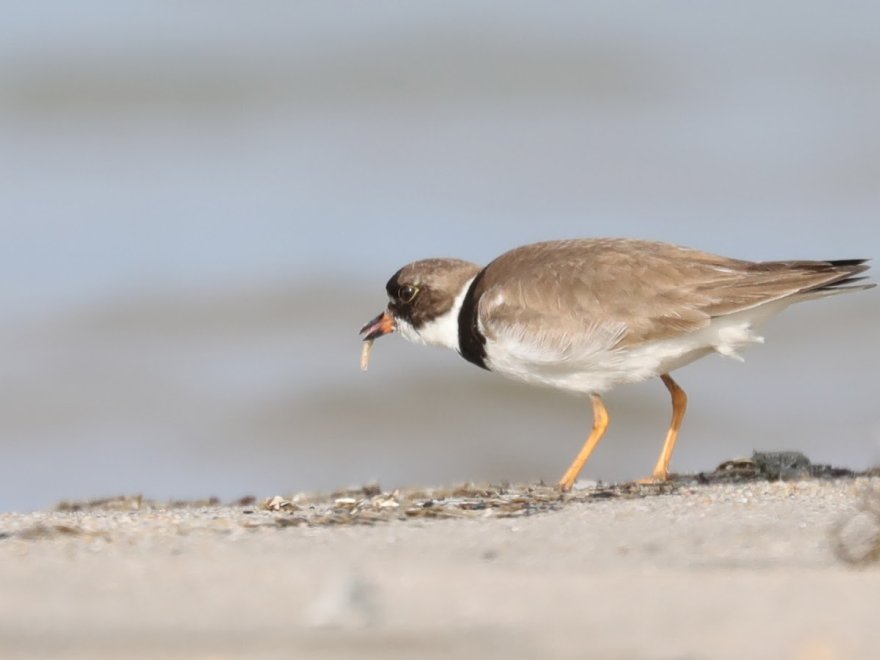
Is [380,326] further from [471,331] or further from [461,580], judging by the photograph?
[461,580]

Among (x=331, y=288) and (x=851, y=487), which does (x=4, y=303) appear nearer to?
(x=331, y=288)

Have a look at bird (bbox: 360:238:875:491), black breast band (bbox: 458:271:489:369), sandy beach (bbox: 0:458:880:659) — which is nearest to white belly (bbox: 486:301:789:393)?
bird (bbox: 360:238:875:491)

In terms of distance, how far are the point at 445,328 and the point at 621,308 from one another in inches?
46.4

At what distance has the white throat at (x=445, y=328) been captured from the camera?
772cm

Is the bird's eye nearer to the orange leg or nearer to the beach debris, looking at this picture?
the orange leg

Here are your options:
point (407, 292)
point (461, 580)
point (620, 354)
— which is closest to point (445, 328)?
point (407, 292)

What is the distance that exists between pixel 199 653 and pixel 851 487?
11.0 ft

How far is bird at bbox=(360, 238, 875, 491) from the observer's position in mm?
6848

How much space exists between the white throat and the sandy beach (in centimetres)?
164

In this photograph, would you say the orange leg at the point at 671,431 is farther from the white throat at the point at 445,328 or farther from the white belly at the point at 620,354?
the white throat at the point at 445,328

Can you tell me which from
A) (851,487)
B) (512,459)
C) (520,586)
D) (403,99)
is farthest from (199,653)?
(403,99)

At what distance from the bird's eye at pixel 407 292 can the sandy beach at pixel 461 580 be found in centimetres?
192

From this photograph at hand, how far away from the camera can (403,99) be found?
21188mm

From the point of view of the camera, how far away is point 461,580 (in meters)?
4.32
